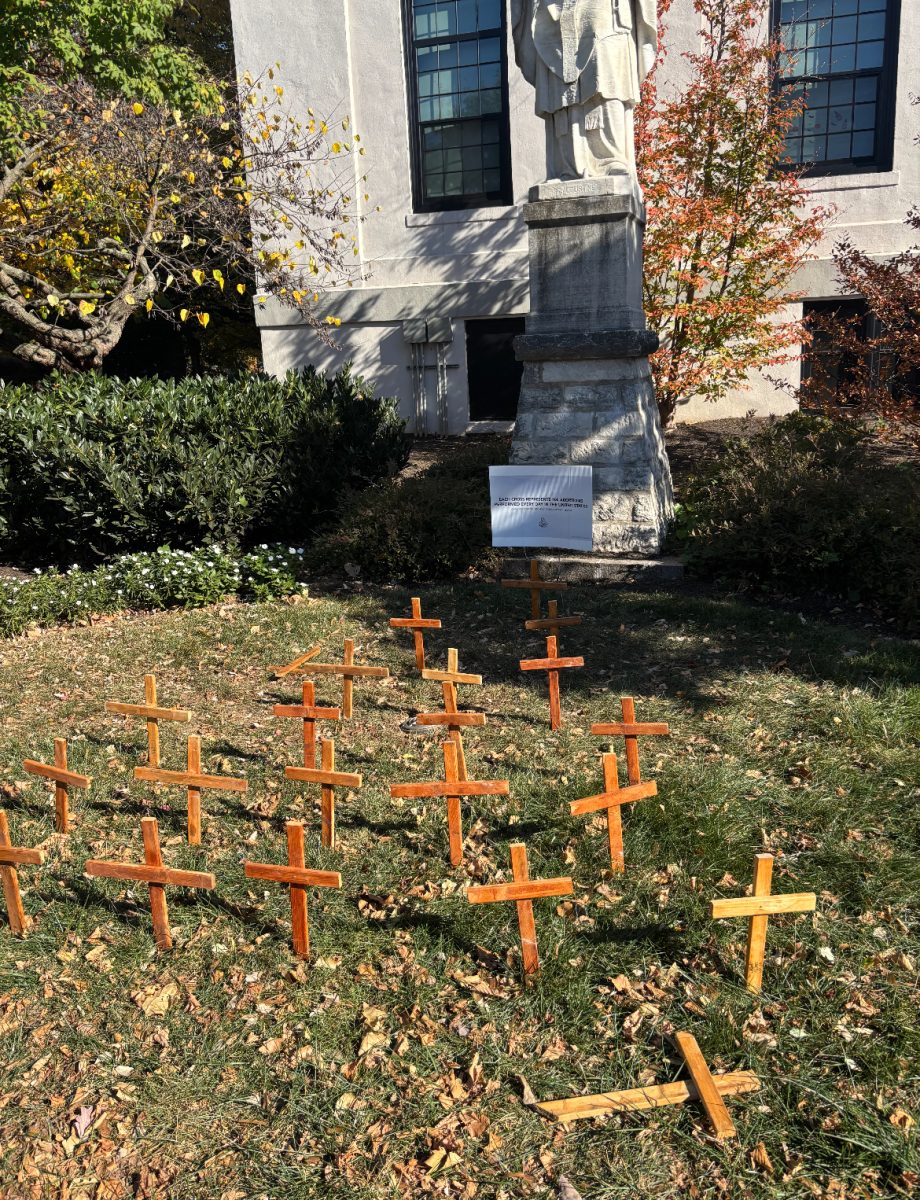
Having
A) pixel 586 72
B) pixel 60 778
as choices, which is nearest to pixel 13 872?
pixel 60 778

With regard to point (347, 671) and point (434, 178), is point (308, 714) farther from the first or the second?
point (434, 178)

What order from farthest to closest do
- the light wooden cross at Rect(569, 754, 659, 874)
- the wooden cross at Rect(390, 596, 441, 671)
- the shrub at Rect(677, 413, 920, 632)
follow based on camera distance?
1. the shrub at Rect(677, 413, 920, 632)
2. the wooden cross at Rect(390, 596, 441, 671)
3. the light wooden cross at Rect(569, 754, 659, 874)

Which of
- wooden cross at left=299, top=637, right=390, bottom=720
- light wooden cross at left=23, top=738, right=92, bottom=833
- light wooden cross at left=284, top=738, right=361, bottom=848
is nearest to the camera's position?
light wooden cross at left=284, top=738, right=361, bottom=848

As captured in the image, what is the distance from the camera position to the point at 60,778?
4000 mm

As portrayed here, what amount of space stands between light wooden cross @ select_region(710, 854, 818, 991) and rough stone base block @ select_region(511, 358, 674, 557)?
4.81 meters

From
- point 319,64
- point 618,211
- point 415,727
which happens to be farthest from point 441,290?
point 415,727

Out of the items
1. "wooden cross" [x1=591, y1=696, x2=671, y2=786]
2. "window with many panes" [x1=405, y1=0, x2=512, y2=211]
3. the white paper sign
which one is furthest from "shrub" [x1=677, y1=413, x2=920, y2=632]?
"window with many panes" [x1=405, y1=0, x2=512, y2=211]

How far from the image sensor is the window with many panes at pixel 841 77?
11.6 meters

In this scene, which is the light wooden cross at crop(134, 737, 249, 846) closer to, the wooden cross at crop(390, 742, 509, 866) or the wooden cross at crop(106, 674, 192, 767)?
the wooden cross at crop(106, 674, 192, 767)

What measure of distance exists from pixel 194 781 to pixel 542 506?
345 centimetres

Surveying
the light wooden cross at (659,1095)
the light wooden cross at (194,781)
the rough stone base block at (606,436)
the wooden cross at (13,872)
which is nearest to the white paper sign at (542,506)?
the rough stone base block at (606,436)

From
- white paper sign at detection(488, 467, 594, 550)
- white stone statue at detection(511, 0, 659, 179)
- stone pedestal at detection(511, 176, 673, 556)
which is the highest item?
white stone statue at detection(511, 0, 659, 179)

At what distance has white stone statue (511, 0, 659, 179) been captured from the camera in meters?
7.26

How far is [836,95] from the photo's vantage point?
11945mm
